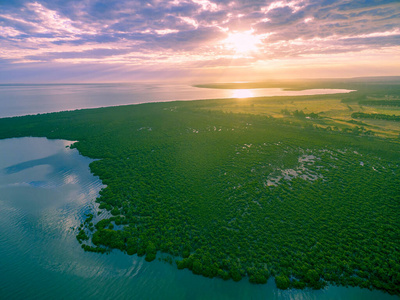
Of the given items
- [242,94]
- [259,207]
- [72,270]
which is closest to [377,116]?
[259,207]

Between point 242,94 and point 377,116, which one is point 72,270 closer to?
point 377,116

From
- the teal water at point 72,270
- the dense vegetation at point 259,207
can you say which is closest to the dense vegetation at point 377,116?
the dense vegetation at point 259,207

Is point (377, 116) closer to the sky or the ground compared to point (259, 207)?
closer to the sky

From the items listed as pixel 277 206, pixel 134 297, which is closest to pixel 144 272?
pixel 134 297

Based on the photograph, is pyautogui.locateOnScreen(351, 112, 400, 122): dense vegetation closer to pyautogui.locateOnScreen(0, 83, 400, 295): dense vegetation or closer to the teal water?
pyautogui.locateOnScreen(0, 83, 400, 295): dense vegetation

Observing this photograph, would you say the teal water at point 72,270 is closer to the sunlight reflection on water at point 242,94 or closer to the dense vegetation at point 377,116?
the dense vegetation at point 377,116

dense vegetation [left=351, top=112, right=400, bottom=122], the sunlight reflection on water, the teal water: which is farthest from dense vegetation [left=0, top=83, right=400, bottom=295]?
the sunlight reflection on water
